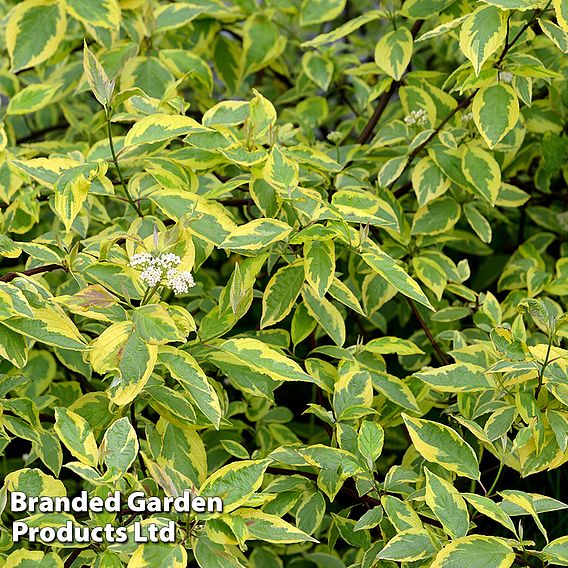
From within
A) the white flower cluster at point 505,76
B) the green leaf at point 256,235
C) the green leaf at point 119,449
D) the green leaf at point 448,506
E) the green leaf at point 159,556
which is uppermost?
the white flower cluster at point 505,76

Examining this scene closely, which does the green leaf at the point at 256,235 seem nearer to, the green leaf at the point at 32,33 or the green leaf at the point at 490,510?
the green leaf at the point at 490,510

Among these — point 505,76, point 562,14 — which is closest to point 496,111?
point 505,76

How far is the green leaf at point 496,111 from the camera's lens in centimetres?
127

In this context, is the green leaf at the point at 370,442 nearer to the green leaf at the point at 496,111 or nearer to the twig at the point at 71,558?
the twig at the point at 71,558

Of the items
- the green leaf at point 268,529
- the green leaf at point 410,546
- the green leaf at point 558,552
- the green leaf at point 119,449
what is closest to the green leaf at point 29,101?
the green leaf at point 119,449

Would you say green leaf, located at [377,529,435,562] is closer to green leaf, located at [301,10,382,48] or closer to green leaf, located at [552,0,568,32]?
green leaf, located at [552,0,568,32]

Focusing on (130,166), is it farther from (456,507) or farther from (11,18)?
(456,507)

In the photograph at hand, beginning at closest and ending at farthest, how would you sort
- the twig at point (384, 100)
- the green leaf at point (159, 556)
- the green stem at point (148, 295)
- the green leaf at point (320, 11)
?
1. the green leaf at point (159, 556)
2. the green stem at point (148, 295)
3. the twig at point (384, 100)
4. the green leaf at point (320, 11)

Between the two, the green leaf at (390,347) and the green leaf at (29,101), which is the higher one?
the green leaf at (29,101)

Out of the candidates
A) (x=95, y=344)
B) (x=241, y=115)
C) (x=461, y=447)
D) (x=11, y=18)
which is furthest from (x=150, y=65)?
(x=461, y=447)

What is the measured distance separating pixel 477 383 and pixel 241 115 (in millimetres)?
517

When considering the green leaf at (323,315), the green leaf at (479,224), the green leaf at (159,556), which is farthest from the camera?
the green leaf at (479,224)

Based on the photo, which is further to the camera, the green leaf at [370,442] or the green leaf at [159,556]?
the green leaf at [370,442]

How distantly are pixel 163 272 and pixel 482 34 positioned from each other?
567mm
